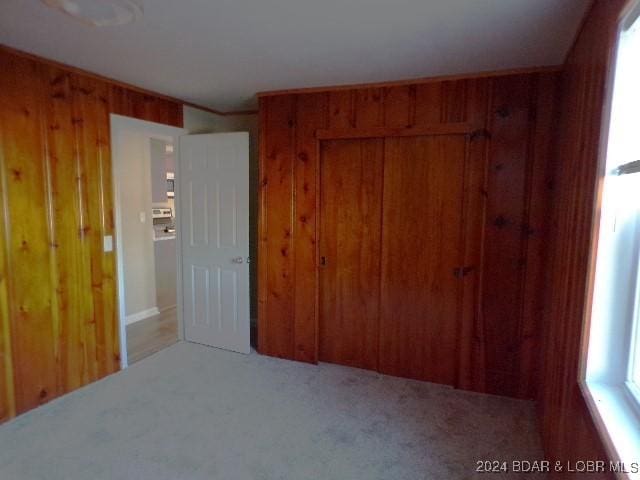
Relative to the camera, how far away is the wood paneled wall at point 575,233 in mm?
1455

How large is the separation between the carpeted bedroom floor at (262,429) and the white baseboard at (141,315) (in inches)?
50.9

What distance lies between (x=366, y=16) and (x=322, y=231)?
5.75 feet

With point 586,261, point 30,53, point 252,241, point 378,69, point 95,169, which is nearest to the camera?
point 586,261

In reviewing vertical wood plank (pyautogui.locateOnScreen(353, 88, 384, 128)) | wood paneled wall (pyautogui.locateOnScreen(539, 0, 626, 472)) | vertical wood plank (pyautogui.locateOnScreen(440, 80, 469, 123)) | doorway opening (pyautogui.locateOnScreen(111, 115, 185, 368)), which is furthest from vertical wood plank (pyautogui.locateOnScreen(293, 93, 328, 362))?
wood paneled wall (pyautogui.locateOnScreen(539, 0, 626, 472))

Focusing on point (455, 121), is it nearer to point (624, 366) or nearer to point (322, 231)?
point (322, 231)

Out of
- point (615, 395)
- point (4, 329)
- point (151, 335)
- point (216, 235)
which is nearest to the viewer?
point (615, 395)

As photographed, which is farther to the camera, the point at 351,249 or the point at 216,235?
the point at 216,235

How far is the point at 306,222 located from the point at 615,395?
2.34 metres

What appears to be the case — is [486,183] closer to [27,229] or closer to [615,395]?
[615,395]

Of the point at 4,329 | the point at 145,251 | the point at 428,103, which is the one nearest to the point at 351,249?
the point at 428,103

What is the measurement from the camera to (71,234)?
2.76 meters

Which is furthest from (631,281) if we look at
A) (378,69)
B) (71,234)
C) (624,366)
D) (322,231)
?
(71,234)

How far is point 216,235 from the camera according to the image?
364 centimetres

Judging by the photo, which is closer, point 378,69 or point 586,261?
point 586,261
